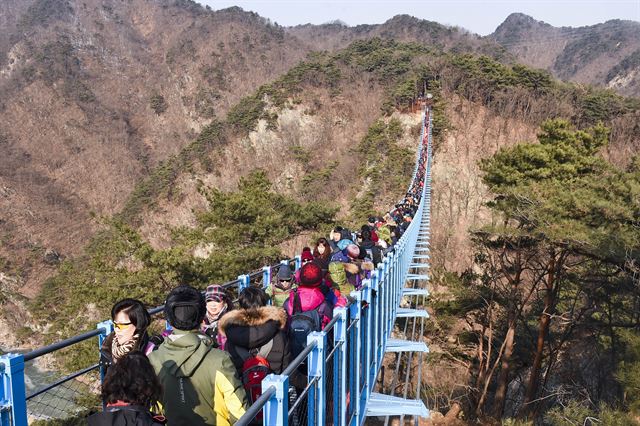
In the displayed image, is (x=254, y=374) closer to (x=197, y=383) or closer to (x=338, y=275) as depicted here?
(x=197, y=383)

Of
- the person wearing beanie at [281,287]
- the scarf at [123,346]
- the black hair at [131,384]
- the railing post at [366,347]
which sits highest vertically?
the black hair at [131,384]

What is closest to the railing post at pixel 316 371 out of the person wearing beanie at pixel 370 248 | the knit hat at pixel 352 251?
the knit hat at pixel 352 251

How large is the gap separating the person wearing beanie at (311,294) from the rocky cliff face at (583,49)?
2986 inches

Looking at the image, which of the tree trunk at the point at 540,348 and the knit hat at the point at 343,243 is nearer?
the knit hat at the point at 343,243

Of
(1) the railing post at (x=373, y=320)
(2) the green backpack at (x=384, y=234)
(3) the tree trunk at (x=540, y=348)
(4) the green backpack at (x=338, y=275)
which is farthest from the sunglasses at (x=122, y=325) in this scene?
(3) the tree trunk at (x=540, y=348)

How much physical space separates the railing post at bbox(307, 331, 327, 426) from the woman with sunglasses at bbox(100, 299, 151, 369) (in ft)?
2.16

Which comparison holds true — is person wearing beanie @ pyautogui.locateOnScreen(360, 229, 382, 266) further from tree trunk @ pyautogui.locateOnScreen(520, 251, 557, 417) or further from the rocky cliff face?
the rocky cliff face

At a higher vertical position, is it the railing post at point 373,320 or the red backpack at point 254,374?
the red backpack at point 254,374

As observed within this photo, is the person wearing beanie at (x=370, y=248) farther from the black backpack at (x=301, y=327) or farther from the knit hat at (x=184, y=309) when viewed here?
the knit hat at (x=184, y=309)

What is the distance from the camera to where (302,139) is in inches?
1626

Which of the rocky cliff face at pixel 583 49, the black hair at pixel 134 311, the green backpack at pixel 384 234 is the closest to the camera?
the black hair at pixel 134 311

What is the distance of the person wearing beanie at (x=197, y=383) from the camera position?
1.80 m

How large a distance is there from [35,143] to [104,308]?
61.7 meters

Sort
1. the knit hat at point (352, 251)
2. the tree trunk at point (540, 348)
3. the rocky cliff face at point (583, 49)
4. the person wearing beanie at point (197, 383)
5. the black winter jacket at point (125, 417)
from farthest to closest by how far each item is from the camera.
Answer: the rocky cliff face at point (583, 49) < the tree trunk at point (540, 348) < the knit hat at point (352, 251) < the person wearing beanie at point (197, 383) < the black winter jacket at point (125, 417)
